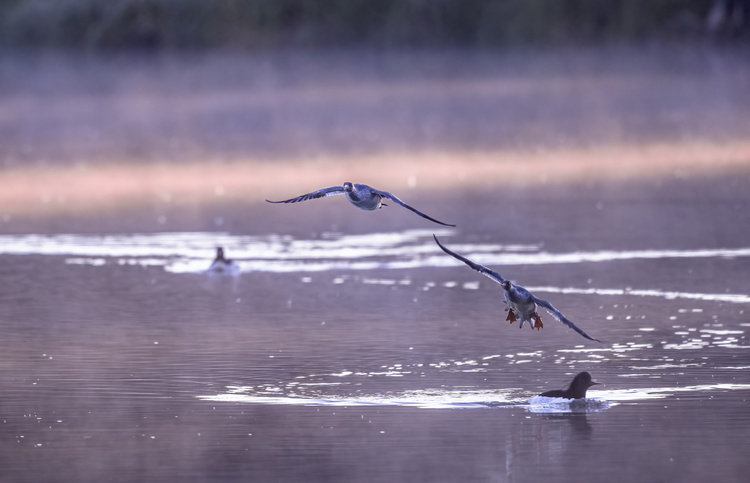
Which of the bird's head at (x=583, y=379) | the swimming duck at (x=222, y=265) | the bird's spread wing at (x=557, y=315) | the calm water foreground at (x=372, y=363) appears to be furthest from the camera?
the swimming duck at (x=222, y=265)

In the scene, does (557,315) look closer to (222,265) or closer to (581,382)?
(581,382)

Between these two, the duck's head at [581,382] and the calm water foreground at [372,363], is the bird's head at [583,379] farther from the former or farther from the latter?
the calm water foreground at [372,363]

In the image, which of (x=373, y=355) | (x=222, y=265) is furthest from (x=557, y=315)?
(x=222, y=265)

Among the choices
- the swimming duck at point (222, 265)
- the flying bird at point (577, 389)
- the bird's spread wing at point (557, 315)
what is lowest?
the flying bird at point (577, 389)

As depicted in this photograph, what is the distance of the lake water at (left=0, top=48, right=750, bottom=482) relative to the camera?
39.1 feet

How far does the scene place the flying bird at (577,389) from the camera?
13242mm

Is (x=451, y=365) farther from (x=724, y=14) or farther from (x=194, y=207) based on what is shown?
(x=724, y=14)

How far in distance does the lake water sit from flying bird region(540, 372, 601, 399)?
92mm

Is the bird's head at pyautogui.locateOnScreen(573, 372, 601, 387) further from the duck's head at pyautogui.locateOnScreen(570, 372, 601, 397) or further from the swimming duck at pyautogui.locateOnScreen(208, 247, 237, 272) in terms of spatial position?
the swimming duck at pyautogui.locateOnScreen(208, 247, 237, 272)

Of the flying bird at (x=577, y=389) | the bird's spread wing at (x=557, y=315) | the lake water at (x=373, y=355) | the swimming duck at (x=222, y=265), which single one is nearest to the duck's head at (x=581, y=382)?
the flying bird at (x=577, y=389)

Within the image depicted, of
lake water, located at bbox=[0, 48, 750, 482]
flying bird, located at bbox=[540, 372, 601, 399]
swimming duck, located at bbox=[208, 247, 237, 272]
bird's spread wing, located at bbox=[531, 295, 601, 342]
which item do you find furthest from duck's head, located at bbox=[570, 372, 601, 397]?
swimming duck, located at bbox=[208, 247, 237, 272]

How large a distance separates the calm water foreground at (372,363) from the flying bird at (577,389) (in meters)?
0.11

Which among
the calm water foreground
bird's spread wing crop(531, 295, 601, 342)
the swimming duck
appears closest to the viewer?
the calm water foreground

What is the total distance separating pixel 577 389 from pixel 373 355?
303cm
